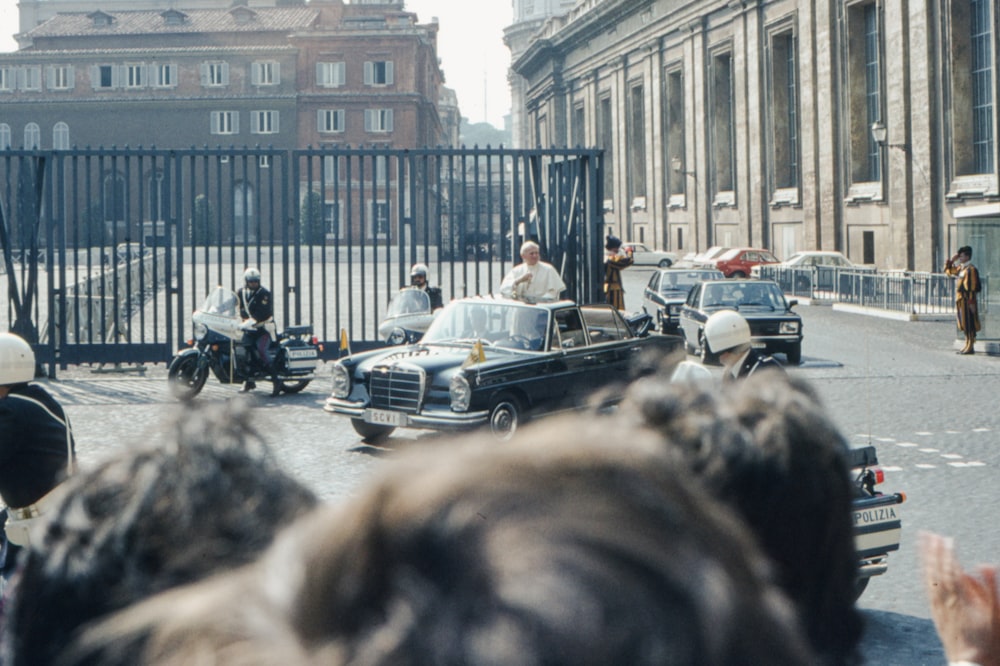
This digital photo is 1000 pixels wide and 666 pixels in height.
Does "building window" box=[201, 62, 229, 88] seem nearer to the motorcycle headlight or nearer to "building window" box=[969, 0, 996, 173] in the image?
"building window" box=[969, 0, 996, 173]

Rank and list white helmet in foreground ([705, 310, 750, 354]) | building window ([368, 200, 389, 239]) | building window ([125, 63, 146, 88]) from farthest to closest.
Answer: building window ([125, 63, 146, 88]) → building window ([368, 200, 389, 239]) → white helmet in foreground ([705, 310, 750, 354])

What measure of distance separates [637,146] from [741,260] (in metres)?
21.9

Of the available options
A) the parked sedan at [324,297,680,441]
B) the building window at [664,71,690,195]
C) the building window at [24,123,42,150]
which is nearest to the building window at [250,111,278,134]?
the building window at [24,123,42,150]

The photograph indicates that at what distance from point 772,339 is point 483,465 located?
19.8 meters

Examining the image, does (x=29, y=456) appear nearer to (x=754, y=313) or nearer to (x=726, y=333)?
(x=726, y=333)

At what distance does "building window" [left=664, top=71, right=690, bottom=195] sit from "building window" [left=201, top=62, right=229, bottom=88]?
2375 centimetres

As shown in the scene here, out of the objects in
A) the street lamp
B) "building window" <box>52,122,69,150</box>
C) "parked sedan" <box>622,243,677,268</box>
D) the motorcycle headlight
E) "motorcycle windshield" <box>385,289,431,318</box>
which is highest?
Result: "building window" <box>52,122,69,150</box>

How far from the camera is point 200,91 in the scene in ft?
226

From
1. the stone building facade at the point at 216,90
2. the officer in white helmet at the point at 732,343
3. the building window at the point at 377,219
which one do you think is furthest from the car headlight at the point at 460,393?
the stone building facade at the point at 216,90

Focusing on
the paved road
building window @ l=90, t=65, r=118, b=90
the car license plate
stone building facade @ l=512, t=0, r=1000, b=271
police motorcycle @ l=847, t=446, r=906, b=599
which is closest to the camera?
police motorcycle @ l=847, t=446, r=906, b=599

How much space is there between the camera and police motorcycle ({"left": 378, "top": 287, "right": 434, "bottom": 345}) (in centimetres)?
1553

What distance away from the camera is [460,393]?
1162 cm

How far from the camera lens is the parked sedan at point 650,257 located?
A: 188ft

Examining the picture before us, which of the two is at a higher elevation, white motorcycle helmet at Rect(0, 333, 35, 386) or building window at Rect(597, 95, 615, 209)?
building window at Rect(597, 95, 615, 209)
